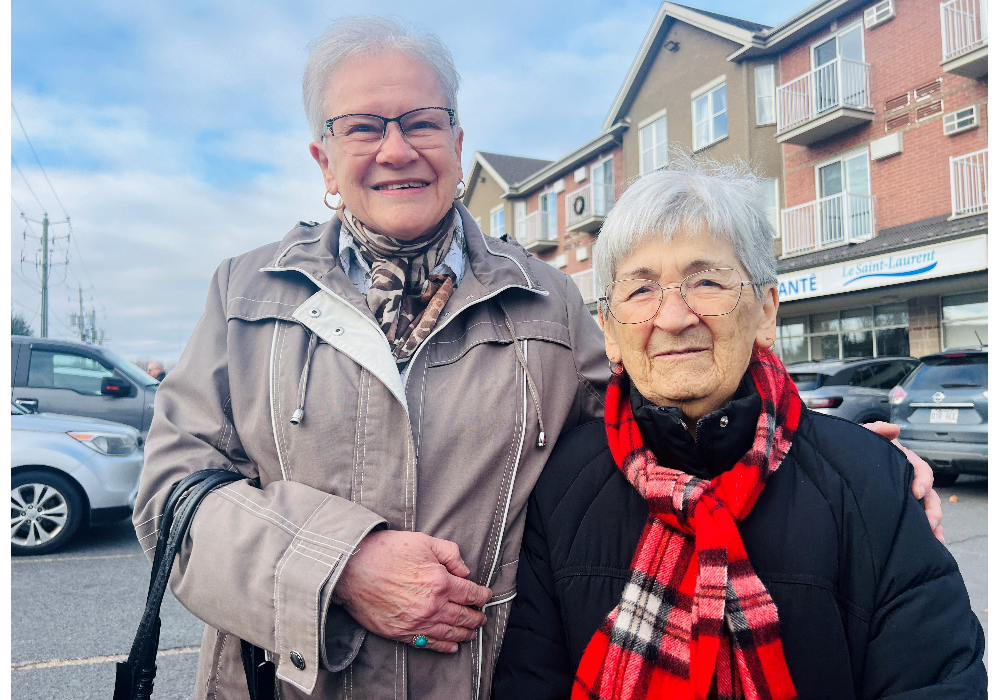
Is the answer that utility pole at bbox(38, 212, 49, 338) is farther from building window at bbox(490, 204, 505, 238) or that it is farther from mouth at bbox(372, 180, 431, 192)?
mouth at bbox(372, 180, 431, 192)

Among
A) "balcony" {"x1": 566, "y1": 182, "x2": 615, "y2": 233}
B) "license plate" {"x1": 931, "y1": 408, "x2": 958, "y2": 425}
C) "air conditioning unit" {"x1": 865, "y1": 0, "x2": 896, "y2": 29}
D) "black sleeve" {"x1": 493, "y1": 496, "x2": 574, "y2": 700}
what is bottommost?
"license plate" {"x1": 931, "y1": 408, "x2": 958, "y2": 425}

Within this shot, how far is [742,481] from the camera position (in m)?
1.46

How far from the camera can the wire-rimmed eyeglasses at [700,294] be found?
161cm

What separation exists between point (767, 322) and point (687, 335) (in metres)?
0.26

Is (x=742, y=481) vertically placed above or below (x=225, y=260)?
below

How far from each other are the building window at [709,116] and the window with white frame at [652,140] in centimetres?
124

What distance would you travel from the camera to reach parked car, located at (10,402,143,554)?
576 cm

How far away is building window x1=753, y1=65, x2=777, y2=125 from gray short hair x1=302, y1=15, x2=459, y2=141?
58.8 feet

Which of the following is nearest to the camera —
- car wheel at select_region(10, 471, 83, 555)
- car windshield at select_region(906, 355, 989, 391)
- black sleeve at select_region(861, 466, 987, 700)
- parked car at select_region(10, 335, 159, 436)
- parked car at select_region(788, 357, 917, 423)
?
black sleeve at select_region(861, 466, 987, 700)

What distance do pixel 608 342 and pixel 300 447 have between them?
81 centimetres

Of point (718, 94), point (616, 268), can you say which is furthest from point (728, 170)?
point (718, 94)

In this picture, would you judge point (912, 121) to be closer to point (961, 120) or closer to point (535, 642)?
point (961, 120)

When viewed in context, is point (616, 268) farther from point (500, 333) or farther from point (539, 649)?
point (539, 649)

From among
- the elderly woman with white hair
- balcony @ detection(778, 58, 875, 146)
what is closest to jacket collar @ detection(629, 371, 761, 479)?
the elderly woman with white hair
